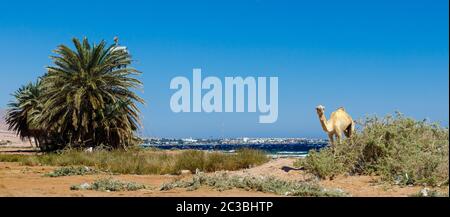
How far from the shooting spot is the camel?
14.9 m

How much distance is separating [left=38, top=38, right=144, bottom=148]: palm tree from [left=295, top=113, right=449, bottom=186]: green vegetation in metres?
17.7

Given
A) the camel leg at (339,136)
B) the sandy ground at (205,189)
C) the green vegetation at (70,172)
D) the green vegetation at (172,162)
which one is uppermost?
the camel leg at (339,136)

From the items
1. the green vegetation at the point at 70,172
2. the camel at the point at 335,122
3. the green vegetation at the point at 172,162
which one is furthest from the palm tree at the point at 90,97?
the camel at the point at 335,122

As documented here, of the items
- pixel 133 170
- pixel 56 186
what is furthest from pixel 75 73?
pixel 56 186

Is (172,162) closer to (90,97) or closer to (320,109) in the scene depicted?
(320,109)

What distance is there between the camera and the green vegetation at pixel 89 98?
3027 cm

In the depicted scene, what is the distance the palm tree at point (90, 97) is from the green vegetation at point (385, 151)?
17.7 metres

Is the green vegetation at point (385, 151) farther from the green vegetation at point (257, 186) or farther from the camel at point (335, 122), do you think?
the green vegetation at point (257, 186)

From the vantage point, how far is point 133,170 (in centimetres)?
1806

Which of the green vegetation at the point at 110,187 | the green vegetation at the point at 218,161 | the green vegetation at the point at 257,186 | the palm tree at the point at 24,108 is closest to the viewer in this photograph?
the green vegetation at the point at 257,186

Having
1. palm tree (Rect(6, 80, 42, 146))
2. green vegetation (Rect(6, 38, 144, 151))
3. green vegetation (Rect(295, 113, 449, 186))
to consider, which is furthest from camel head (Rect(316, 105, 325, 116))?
palm tree (Rect(6, 80, 42, 146))

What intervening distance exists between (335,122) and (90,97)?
58.4 ft

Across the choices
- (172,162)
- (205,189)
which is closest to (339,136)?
(205,189)
